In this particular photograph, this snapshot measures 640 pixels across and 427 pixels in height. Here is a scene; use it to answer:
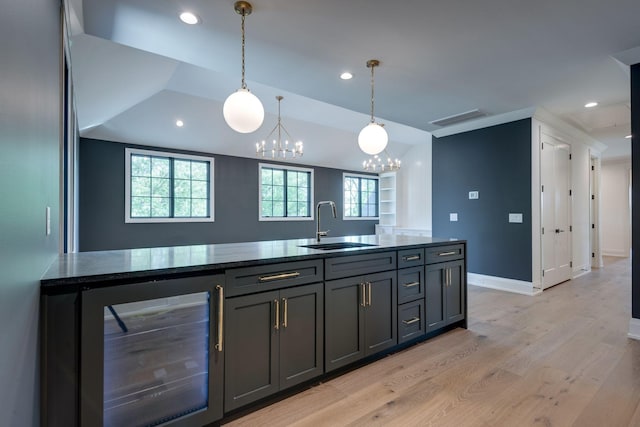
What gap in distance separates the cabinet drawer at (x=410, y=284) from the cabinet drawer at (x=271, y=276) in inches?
33.5

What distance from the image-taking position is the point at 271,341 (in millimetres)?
1896

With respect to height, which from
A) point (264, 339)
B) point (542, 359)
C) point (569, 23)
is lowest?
point (542, 359)

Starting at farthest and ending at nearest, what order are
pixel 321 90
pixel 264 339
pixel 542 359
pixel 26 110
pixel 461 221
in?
1. pixel 461 221
2. pixel 321 90
3. pixel 542 359
4. pixel 264 339
5. pixel 26 110

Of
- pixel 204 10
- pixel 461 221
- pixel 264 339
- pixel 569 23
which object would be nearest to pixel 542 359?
pixel 264 339

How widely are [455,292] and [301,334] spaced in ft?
6.02

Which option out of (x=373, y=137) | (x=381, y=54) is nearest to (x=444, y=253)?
(x=373, y=137)

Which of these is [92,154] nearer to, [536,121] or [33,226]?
[33,226]

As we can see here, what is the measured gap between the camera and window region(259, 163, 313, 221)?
7.62 m

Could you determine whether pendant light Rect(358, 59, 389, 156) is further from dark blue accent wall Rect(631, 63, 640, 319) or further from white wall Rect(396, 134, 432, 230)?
white wall Rect(396, 134, 432, 230)

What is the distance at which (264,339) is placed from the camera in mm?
1868

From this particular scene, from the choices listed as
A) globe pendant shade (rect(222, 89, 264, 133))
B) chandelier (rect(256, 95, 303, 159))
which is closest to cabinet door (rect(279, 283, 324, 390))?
globe pendant shade (rect(222, 89, 264, 133))

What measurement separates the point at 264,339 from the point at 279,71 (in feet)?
8.87

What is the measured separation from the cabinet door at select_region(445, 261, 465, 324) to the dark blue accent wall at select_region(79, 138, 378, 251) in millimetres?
5016

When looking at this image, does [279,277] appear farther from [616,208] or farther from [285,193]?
[616,208]
